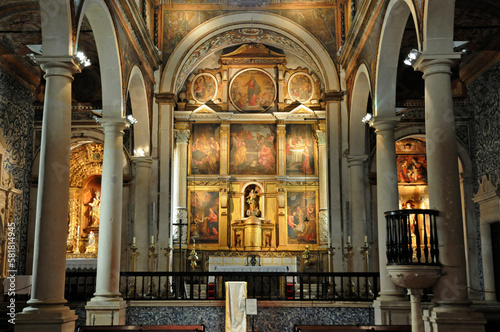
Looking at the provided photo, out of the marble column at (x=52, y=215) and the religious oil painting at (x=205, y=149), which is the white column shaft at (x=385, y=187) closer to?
the marble column at (x=52, y=215)

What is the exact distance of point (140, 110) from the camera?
17188 mm

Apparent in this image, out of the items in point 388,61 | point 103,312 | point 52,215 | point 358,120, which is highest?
point 388,61

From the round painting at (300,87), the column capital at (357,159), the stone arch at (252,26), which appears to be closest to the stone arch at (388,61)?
the column capital at (357,159)

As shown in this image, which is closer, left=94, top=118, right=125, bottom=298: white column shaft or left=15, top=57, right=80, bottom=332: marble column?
left=15, top=57, right=80, bottom=332: marble column

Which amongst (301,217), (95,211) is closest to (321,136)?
(301,217)

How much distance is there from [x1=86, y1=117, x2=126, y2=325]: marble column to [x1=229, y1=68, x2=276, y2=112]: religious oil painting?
8518 millimetres

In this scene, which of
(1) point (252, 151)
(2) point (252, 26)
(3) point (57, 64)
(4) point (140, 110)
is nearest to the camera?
(3) point (57, 64)

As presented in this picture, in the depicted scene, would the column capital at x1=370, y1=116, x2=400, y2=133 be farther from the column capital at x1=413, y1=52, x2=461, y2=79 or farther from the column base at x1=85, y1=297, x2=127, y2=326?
the column base at x1=85, y1=297, x2=127, y2=326

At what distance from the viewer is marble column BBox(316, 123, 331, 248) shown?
19781 millimetres

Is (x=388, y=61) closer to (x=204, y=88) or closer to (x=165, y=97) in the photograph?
(x=165, y=97)

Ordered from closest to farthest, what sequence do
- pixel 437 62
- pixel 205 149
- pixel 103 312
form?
pixel 437 62 → pixel 103 312 → pixel 205 149

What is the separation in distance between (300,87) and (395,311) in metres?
11.2

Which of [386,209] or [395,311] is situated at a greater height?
[386,209]

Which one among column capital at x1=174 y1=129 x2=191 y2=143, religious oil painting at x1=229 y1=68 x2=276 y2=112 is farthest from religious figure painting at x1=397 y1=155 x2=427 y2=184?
column capital at x1=174 y1=129 x2=191 y2=143
